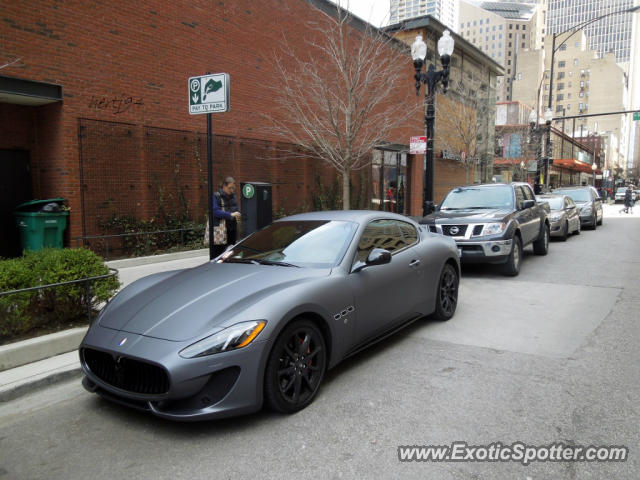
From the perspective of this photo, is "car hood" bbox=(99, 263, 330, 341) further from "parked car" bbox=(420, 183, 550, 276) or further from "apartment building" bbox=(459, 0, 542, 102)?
"apartment building" bbox=(459, 0, 542, 102)

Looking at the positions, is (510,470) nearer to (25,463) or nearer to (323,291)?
(323,291)

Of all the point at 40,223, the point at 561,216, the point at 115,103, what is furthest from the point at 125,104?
the point at 561,216

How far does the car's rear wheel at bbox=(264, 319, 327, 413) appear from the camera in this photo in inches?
135

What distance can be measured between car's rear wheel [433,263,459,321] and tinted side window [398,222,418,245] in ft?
1.99

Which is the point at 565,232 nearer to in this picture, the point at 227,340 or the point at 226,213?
the point at 226,213

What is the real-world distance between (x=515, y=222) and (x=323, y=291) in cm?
646

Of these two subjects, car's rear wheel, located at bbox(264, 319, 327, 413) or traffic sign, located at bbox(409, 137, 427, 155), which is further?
traffic sign, located at bbox(409, 137, 427, 155)

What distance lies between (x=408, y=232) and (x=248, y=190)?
137 inches

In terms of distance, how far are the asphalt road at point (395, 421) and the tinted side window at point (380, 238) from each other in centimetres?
107

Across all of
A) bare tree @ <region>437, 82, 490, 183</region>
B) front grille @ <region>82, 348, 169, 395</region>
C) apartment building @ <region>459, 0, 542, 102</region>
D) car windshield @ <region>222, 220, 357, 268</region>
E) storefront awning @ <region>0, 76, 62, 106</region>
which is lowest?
front grille @ <region>82, 348, 169, 395</region>

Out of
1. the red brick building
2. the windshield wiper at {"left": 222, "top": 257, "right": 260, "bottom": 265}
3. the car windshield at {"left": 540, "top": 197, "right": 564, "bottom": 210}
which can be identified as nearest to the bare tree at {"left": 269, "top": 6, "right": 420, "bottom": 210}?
the red brick building

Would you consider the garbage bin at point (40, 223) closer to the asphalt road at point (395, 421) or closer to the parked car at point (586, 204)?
the asphalt road at point (395, 421)

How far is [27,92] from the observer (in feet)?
27.8

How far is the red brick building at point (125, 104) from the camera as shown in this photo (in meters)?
8.86
